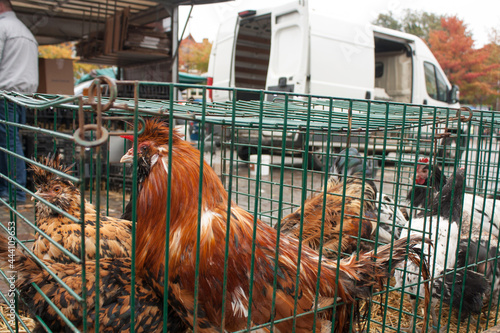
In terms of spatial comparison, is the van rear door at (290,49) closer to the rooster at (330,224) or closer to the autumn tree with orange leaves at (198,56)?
the rooster at (330,224)

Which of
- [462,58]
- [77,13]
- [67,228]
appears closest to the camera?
[67,228]

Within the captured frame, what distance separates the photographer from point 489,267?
326 centimetres

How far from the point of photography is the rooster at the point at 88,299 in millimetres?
1991

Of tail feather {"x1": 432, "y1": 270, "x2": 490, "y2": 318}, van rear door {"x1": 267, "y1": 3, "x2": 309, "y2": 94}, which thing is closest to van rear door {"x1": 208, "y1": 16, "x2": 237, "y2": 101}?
van rear door {"x1": 267, "y1": 3, "x2": 309, "y2": 94}

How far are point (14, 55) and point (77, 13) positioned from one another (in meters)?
3.89

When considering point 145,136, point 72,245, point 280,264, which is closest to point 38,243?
point 72,245

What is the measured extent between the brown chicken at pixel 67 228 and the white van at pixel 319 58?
544cm

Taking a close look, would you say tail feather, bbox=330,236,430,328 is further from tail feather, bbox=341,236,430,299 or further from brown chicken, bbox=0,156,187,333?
brown chicken, bbox=0,156,187,333

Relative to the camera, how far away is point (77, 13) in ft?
26.7

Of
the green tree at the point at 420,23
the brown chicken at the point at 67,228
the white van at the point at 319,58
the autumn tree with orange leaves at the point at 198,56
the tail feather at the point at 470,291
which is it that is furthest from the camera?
the green tree at the point at 420,23

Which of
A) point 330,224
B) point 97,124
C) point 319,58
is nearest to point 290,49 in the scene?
point 319,58

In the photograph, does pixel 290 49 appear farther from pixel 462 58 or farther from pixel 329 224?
pixel 462 58

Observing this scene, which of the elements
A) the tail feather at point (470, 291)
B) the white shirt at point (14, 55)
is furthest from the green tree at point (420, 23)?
the tail feather at point (470, 291)

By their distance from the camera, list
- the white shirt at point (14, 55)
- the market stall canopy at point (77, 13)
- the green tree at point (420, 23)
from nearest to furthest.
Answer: the white shirt at point (14, 55)
the market stall canopy at point (77, 13)
the green tree at point (420, 23)
